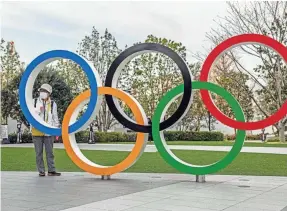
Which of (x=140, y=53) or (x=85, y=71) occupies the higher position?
(x=140, y=53)

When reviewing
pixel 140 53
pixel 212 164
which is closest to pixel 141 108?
pixel 140 53

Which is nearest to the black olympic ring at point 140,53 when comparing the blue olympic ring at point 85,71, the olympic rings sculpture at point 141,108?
the olympic rings sculpture at point 141,108

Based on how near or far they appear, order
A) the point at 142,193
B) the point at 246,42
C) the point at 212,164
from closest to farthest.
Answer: the point at 142,193 < the point at 246,42 < the point at 212,164

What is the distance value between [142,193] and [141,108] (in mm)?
2081

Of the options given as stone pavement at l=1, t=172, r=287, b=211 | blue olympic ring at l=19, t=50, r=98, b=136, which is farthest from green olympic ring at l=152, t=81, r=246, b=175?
blue olympic ring at l=19, t=50, r=98, b=136

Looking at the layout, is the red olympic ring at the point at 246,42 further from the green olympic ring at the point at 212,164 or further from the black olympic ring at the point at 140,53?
the black olympic ring at the point at 140,53

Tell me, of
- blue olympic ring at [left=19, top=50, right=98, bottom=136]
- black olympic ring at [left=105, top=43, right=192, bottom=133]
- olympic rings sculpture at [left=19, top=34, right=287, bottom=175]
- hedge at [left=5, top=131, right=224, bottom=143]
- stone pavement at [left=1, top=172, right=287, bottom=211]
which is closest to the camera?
stone pavement at [left=1, top=172, right=287, bottom=211]

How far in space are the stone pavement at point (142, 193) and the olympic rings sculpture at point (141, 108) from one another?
1.61 ft

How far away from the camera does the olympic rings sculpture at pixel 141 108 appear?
8055mm

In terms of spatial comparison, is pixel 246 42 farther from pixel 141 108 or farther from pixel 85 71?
pixel 85 71

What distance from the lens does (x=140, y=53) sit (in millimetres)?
8648

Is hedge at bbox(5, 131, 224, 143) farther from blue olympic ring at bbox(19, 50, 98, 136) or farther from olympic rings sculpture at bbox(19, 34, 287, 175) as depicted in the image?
olympic rings sculpture at bbox(19, 34, 287, 175)

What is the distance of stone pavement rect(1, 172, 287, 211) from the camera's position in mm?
6043

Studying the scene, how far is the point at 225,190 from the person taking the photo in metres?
7.41
